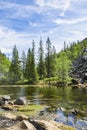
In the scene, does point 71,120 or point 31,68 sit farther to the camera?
point 31,68

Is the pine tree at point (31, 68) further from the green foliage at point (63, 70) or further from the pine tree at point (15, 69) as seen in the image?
the green foliage at point (63, 70)

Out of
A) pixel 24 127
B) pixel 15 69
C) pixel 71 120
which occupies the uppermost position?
pixel 15 69

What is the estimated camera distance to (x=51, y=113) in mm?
36719

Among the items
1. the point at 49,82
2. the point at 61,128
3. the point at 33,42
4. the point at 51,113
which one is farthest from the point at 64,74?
the point at 61,128

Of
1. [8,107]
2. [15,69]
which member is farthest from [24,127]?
[15,69]

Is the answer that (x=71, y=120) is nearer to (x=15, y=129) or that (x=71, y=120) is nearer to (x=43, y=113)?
(x=43, y=113)

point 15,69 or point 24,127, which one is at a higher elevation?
point 15,69

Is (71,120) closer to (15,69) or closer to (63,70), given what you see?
(63,70)

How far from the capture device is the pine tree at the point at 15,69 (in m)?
126

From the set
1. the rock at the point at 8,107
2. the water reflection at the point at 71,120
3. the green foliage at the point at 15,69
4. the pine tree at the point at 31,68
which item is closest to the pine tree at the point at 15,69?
the green foliage at the point at 15,69

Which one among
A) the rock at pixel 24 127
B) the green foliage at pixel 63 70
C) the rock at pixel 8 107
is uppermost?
the green foliage at pixel 63 70

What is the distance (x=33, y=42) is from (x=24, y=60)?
14.7m

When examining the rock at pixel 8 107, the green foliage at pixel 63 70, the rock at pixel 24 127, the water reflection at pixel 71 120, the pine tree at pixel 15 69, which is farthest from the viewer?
the pine tree at pixel 15 69

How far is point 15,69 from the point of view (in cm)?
13175
